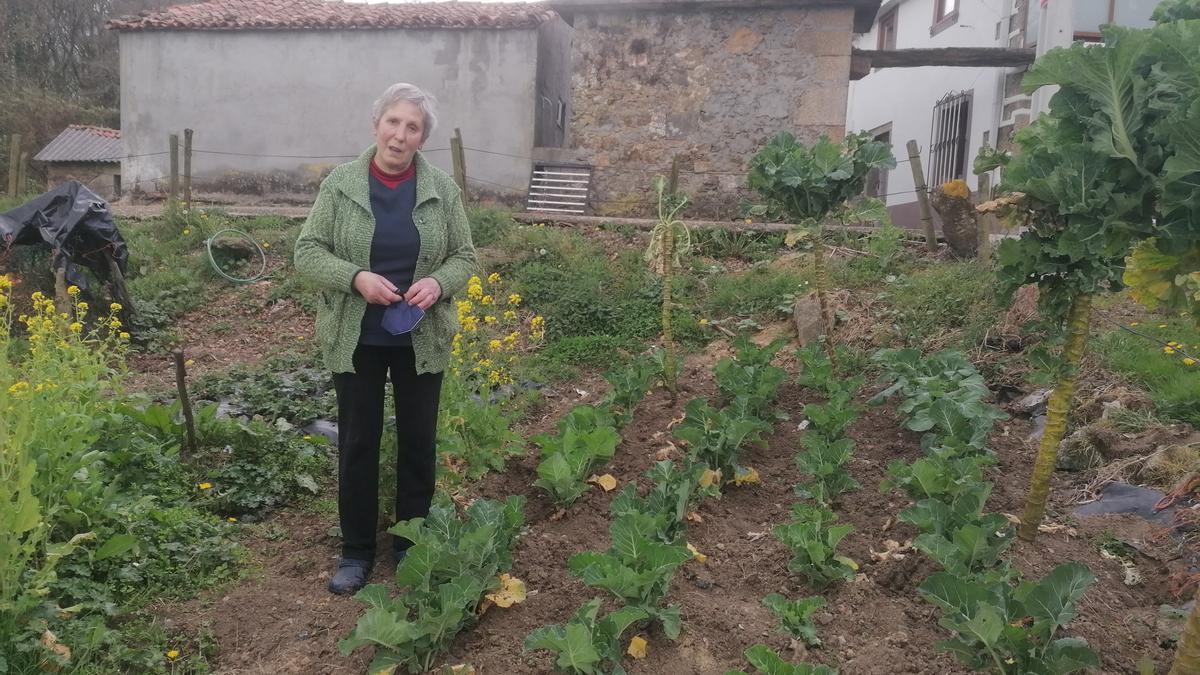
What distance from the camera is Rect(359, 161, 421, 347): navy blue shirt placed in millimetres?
3100

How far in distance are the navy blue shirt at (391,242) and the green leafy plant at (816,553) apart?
5.22 ft

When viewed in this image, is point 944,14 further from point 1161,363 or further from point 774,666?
point 774,666

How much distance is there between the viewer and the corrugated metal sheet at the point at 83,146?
23312 mm

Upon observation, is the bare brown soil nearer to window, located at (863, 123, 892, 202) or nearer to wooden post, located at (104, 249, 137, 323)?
wooden post, located at (104, 249, 137, 323)

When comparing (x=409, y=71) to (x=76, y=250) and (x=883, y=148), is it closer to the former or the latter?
(x=76, y=250)

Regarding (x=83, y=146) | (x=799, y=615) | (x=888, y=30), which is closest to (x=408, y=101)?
(x=799, y=615)

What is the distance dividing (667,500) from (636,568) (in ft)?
2.47

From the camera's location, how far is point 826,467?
3.81 m

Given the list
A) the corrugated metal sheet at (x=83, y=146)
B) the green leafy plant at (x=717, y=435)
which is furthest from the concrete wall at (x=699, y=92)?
the corrugated metal sheet at (x=83, y=146)

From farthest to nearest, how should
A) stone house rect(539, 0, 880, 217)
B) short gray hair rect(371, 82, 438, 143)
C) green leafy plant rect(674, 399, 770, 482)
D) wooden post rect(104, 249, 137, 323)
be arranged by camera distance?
stone house rect(539, 0, 880, 217) < wooden post rect(104, 249, 137, 323) < green leafy plant rect(674, 399, 770, 482) < short gray hair rect(371, 82, 438, 143)

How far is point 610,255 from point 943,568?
23.3 feet

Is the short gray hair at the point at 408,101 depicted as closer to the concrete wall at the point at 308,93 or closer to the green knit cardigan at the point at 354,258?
the green knit cardigan at the point at 354,258

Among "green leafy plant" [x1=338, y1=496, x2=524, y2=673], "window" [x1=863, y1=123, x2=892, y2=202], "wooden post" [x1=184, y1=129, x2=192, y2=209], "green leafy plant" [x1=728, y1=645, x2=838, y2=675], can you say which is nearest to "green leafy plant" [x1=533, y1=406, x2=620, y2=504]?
A: "green leafy plant" [x1=338, y1=496, x2=524, y2=673]

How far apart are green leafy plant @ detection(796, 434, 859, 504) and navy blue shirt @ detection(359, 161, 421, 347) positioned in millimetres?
1927
